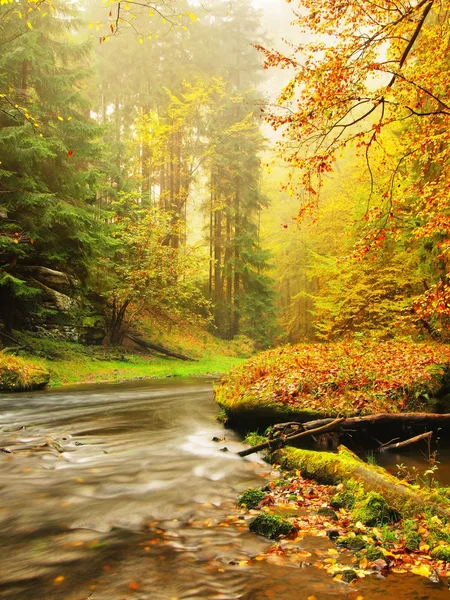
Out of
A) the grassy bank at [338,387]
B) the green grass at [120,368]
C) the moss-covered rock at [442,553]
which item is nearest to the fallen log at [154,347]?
the green grass at [120,368]

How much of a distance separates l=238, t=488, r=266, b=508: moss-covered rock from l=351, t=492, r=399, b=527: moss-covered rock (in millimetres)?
1033

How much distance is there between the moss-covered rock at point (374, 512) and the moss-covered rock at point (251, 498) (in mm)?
1033

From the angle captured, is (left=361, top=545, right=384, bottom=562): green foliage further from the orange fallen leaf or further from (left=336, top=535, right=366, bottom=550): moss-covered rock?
the orange fallen leaf

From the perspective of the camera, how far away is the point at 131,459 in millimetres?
6324

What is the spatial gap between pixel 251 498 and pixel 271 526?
2.77 ft

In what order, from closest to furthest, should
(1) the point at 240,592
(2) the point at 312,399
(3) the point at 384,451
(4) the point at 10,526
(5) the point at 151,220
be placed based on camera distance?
(1) the point at 240,592
(4) the point at 10,526
(3) the point at 384,451
(2) the point at 312,399
(5) the point at 151,220

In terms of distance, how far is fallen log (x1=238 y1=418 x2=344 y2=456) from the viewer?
6340mm

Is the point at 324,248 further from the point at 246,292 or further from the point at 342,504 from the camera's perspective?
the point at 342,504

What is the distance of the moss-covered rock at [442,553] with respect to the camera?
3.21 meters

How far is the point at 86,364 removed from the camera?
56.1 ft

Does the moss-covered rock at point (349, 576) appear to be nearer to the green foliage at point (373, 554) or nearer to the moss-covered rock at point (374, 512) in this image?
the green foliage at point (373, 554)

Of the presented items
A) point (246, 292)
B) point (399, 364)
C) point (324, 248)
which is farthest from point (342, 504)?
point (246, 292)

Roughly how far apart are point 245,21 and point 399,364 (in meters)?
31.9

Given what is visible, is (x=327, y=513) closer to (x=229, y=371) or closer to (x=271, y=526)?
(x=271, y=526)
